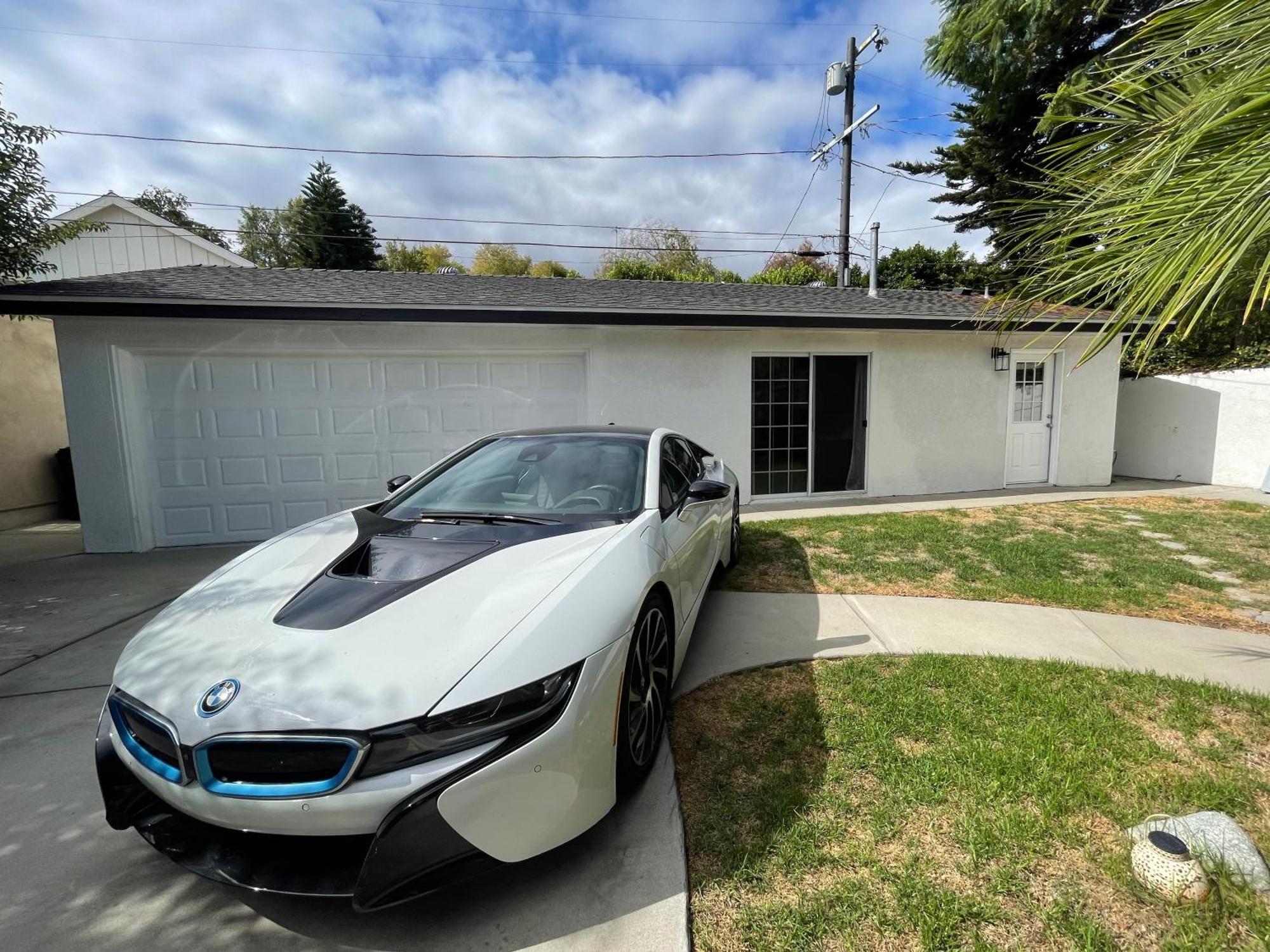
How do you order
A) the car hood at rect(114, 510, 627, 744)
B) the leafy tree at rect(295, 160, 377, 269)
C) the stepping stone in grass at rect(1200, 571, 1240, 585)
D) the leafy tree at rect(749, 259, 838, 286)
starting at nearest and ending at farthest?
the car hood at rect(114, 510, 627, 744) < the stepping stone in grass at rect(1200, 571, 1240, 585) < the leafy tree at rect(749, 259, 838, 286) < the leafy tree at rect(295, 160, 377, 269)

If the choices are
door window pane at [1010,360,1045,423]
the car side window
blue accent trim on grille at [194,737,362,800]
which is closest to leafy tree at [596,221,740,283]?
door window pane at [1010,360,1045,423]

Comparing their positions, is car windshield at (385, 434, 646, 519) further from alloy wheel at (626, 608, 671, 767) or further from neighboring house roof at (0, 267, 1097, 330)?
neighboring house roof at (0, 267, 1097, 330)

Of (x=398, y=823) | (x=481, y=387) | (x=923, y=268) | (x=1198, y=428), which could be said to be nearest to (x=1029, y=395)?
(x=1198, y=428)

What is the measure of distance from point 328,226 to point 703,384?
3014 cm

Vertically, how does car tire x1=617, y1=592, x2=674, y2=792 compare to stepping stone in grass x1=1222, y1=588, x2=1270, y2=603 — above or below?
above

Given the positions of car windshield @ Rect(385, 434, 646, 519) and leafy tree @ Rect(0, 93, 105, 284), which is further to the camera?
leafy tree @ Rect(0, 93, 105, 284)

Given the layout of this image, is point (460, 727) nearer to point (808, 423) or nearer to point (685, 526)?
point (685, 526)

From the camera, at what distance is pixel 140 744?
5.68ft

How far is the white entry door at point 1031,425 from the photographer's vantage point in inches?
360

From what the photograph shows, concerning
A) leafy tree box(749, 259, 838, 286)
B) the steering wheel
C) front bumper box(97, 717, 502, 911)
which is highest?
leafy tree box(749, 259, 838, 286)

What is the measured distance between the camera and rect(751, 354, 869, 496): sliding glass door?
8273 mm

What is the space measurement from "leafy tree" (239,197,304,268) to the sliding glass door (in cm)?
3197

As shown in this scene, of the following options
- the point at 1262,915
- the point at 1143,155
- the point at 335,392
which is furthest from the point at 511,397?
the point at 1262,915

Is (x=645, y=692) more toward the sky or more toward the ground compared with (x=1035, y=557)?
more toward the sky
